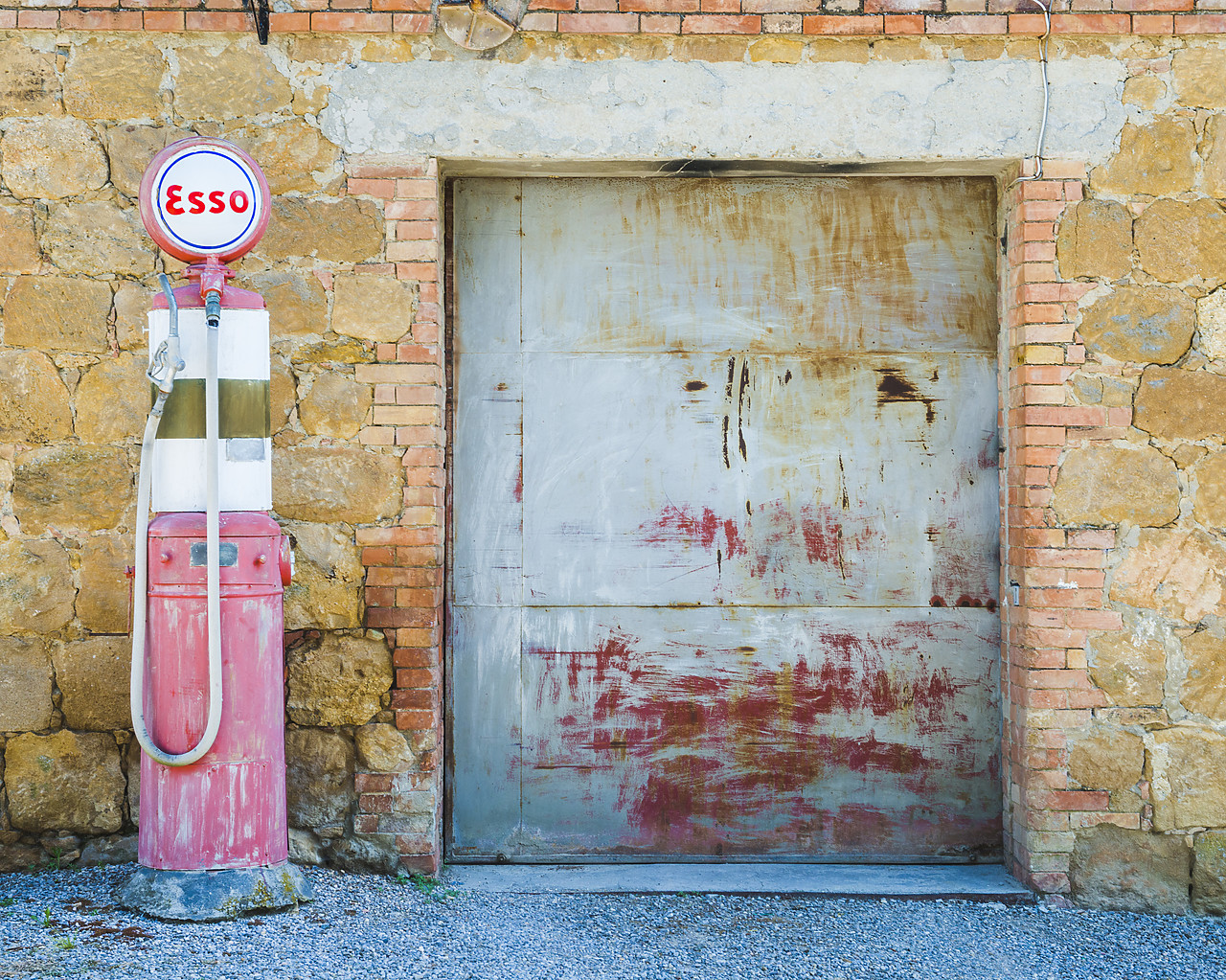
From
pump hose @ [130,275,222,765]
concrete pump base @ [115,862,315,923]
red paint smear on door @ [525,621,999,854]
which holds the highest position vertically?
pump hose @ [130,275,222,765]

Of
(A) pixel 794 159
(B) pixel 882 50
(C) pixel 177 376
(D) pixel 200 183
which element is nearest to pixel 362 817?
(C) pixel 177 376

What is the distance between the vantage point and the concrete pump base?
9.34 ft

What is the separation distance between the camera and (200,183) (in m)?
2.80

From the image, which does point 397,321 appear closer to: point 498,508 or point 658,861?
point 498,508

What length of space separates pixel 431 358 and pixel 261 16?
1.25 metres

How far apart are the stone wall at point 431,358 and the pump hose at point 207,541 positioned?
2.18 ft

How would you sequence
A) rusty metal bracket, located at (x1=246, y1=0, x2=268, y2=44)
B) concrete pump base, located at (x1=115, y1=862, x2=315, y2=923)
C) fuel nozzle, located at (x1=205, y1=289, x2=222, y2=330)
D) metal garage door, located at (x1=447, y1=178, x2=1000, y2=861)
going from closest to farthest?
fuel nozzle, located at (x1=205, y1=289, x2=222, y2=330), concrete pump base, located at (x1=115, y1=862, x2=315, y2=923), rusty metal bracket, located at (x1=246, y1=0, x2=268, y2=44), metal garage door, located at (x1=447, y1=178, x2=1000, y2=861)

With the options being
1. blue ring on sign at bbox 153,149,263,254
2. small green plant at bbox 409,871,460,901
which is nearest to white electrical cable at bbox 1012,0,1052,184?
blue ring on sign at bbox 153,149,263,254

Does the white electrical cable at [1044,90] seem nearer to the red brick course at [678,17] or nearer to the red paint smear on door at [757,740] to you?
the red brick course at [678,17]

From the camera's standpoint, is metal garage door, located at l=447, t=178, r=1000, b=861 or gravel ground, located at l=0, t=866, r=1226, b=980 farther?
metal garage door, located at l=447, t=178, r=1000, b=861

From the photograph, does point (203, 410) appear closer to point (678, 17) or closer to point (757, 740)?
point (678, 17)

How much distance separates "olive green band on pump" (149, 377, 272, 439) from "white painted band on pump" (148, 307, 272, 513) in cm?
1

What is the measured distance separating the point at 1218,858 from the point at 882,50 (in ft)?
9.77

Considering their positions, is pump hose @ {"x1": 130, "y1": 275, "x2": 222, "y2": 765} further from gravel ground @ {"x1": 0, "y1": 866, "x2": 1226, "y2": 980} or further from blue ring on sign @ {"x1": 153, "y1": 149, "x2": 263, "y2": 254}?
gravel ground @ {"x1": 0, "y1": 866, "x2": 1226, "y2": 980}
